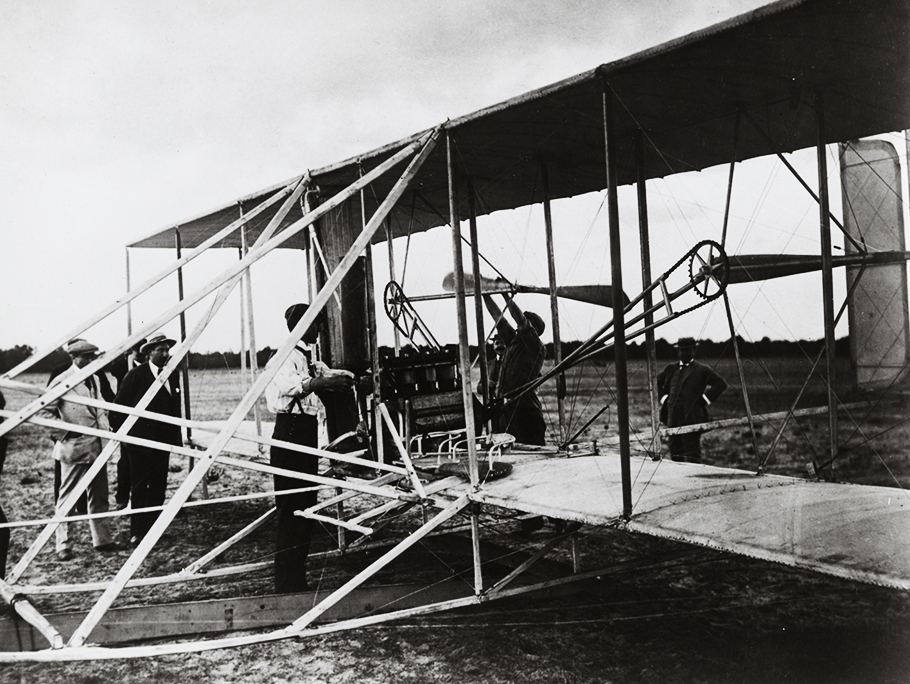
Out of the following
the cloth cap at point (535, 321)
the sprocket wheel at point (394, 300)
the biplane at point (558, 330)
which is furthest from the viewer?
the cloth cap at point (535, 321)

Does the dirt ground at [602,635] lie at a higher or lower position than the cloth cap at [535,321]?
lower

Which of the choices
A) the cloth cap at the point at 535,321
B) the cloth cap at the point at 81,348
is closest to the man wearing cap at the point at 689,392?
the cloth cap at the point at 535,321

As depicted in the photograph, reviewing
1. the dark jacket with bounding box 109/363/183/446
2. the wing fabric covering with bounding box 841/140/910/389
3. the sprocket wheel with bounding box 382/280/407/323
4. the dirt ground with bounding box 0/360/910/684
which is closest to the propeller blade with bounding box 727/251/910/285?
the wing fabric covering with bounding box 841/140/910/389

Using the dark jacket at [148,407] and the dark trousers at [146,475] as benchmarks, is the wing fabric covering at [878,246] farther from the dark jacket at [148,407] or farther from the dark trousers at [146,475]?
the dark trousers at [146,475]

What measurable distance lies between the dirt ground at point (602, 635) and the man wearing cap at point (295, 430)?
66 centimetres

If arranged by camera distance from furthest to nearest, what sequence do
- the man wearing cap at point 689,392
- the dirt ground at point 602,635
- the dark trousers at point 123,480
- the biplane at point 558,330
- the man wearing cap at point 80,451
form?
the man wearing cap at point 689,392, the dark trousers at point 123,480, the man wearing cap at point 80,451, the dirt ground at point 602,635, the biplane at point 558,330

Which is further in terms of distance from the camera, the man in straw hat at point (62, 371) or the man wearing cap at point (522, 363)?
the man wearing cap at point (522, 363)

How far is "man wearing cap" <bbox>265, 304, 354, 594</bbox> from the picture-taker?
5.30 m

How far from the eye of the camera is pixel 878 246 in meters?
6.56

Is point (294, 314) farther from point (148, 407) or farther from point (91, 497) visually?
point (91, 497)

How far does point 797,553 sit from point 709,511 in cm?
78

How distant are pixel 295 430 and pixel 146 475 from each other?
11.2 feet

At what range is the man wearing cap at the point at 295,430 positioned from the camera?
209 inches

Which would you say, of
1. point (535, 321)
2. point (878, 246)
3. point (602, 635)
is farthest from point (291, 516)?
point (878, 246)
